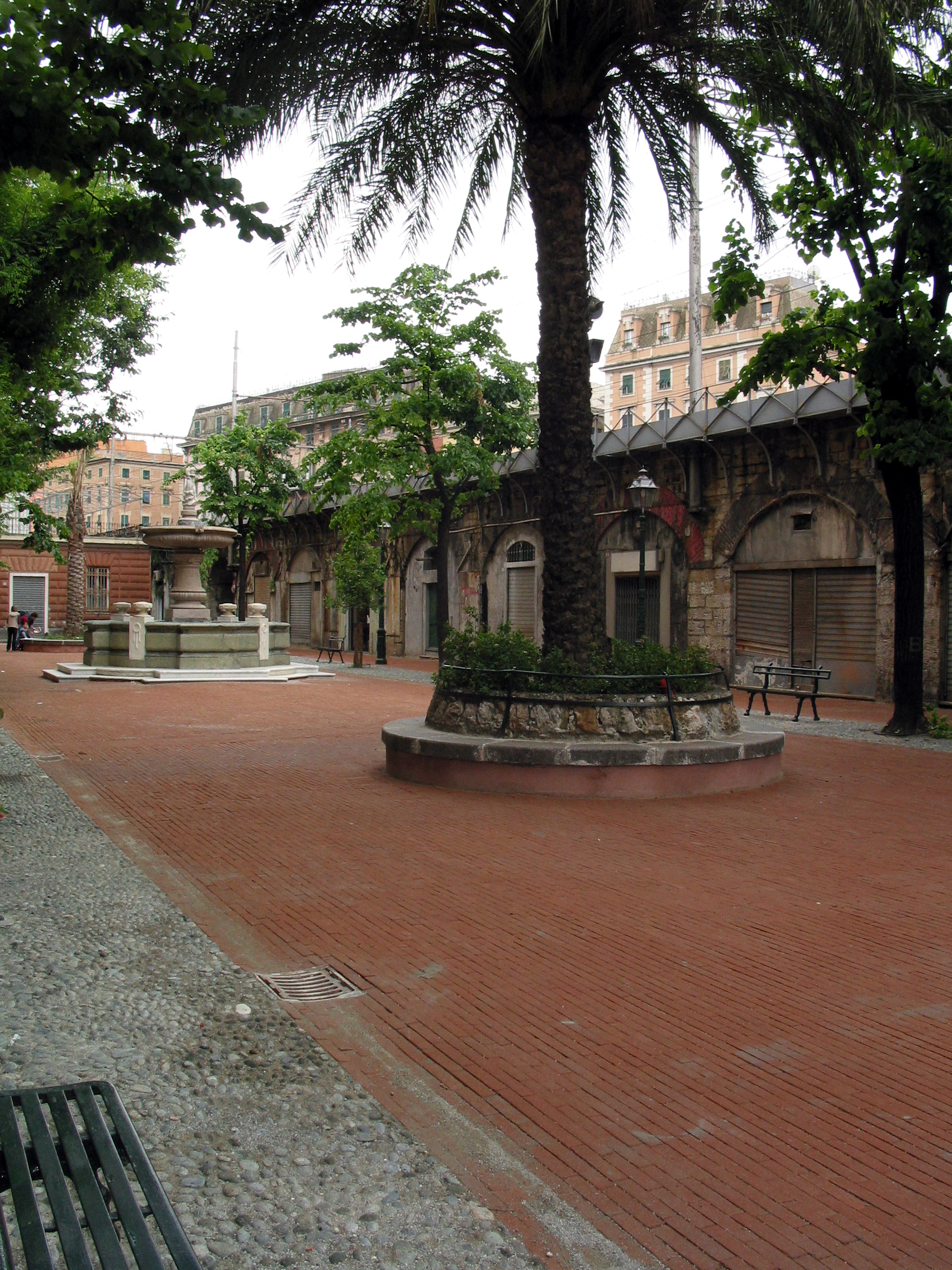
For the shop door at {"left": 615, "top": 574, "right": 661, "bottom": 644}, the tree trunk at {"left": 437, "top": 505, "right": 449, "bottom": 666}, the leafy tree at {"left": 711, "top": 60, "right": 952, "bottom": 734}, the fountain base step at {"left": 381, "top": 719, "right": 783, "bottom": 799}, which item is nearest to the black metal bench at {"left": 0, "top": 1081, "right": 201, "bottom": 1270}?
the fountain base step at {"left": 381, "top": 719, "right": 783, "bottom": 799}

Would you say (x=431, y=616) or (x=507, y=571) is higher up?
(x=507, y=571)

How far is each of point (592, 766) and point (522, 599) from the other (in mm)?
20837

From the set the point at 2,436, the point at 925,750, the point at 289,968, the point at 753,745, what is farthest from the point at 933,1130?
the point at 2,436

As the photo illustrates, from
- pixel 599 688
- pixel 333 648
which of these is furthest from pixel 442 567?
pixel 599 688

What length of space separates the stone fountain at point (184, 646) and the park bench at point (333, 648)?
507cm

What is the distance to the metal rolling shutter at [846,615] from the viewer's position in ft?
64.0

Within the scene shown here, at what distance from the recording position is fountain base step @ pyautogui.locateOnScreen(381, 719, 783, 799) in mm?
8938

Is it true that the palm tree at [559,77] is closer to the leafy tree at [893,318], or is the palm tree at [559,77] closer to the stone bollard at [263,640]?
the leafy tree at [893,318]

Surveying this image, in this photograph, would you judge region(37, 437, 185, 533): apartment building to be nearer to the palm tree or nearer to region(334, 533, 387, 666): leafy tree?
region(334, 533, 387, 666): leafy tree

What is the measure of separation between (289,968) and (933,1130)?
2.62m

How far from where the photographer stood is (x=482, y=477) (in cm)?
2472

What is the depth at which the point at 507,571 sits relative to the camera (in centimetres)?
3016

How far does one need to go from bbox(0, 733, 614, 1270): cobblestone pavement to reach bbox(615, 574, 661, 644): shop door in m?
→ 19.7

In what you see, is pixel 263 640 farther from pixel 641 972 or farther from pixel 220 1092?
pixel 220 1092
